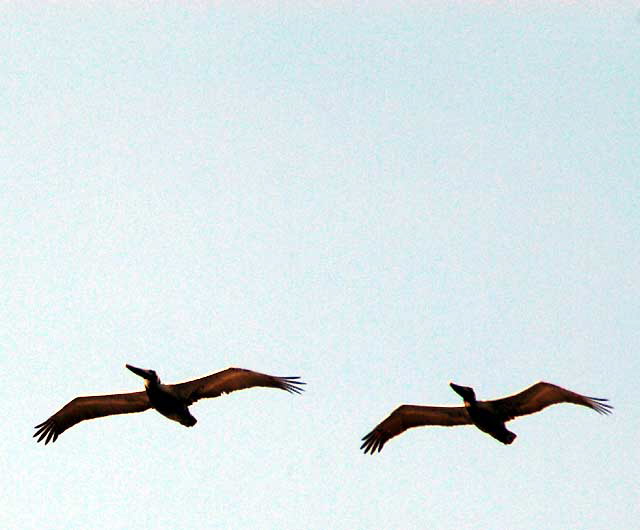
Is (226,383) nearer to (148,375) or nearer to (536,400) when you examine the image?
(148,375)

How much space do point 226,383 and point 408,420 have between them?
4.72 metres

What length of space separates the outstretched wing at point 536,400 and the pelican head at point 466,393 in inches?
16.0

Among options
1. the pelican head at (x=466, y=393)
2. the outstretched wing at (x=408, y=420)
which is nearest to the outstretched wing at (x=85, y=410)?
the outstretched wing at (x=408, y=420)

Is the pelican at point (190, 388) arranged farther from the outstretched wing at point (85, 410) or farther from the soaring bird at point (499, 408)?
the soaring bird at point (499, 408)

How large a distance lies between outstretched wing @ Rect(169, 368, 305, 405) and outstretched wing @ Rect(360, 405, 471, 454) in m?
3.26

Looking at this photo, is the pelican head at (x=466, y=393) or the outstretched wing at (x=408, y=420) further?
the outstretched wing at (x=408, y=420)

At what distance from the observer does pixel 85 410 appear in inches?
1144

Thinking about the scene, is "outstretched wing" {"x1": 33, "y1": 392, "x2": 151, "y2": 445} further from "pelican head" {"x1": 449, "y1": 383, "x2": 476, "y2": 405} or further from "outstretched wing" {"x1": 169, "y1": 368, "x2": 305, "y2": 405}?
"pelican head" {"x1": 449, "y1": 383, "x2": 476, "y2": 405}

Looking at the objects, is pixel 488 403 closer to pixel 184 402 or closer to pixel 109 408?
pixel 184 402

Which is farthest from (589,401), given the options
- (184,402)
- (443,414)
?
(184,402)

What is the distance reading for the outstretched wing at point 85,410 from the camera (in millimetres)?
28734

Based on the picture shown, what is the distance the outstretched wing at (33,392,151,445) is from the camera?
28.7 meters

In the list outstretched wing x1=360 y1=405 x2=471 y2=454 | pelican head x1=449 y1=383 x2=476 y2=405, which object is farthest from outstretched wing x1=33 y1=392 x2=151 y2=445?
pelican head x1=449 y1=383 x2=476 y2=405

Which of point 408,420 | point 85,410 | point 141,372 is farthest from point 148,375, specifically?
point 408,420
